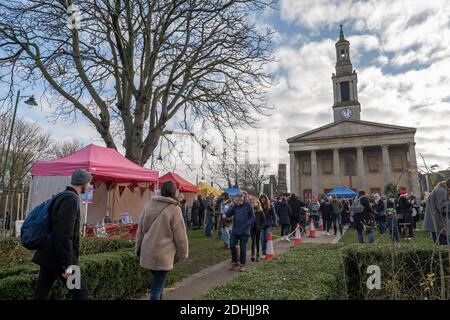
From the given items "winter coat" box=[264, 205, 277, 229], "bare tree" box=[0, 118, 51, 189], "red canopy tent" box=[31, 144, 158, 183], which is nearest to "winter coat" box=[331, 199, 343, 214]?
"winter coat" box=[264, 205, 277, 229]

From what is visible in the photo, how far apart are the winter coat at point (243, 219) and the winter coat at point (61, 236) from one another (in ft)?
16.6

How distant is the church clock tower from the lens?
210ft

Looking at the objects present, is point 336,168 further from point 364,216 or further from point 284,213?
point 364,216

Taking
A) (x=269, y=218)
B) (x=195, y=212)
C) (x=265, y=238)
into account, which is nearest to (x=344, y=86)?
(x=195, y=212)

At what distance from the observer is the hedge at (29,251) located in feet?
20.3

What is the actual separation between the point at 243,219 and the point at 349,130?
51.4 m

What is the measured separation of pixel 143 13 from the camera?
39.6ft

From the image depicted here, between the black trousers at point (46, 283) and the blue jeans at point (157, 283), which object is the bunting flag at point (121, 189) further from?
the black trousers at point (46, 283)

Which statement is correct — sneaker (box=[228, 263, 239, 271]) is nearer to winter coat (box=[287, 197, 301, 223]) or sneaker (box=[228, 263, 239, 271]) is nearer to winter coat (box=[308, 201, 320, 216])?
winter coat (box=[287, 197, 301, 223])

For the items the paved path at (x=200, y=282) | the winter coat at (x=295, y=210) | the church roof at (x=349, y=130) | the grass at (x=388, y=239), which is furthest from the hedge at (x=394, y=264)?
the church roof at (x=349, y=130)

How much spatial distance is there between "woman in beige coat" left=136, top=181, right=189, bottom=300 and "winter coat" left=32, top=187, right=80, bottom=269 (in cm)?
92

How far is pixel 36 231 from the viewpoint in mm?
3428
